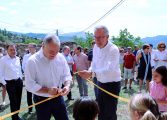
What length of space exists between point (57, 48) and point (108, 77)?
1.11 metres

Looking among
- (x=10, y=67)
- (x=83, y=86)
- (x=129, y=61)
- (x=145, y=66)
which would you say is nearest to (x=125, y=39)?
(x=129, y=61)

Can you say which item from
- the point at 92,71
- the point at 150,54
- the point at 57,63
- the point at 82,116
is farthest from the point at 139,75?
the point at 82,116

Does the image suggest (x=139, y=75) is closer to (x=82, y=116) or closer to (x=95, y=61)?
(x=95, y=61)

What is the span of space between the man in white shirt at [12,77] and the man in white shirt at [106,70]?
8.20ft

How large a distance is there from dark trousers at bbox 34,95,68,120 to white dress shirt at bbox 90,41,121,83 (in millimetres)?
849

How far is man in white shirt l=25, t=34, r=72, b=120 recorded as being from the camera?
4570 millimetres

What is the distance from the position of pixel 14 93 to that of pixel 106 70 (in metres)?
2.96

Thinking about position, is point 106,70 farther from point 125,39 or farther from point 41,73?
point 125,39

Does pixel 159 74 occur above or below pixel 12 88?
above

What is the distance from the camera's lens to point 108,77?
526 cm

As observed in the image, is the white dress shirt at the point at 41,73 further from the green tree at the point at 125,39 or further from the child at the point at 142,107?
the green tree at the point at 125,39

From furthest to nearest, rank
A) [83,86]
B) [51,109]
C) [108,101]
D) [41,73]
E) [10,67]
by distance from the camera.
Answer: [83,86]
[10,67]
[108,101]
[51,109]
[41,73]

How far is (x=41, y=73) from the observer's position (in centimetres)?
465

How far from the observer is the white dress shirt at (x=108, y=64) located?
5215mm
